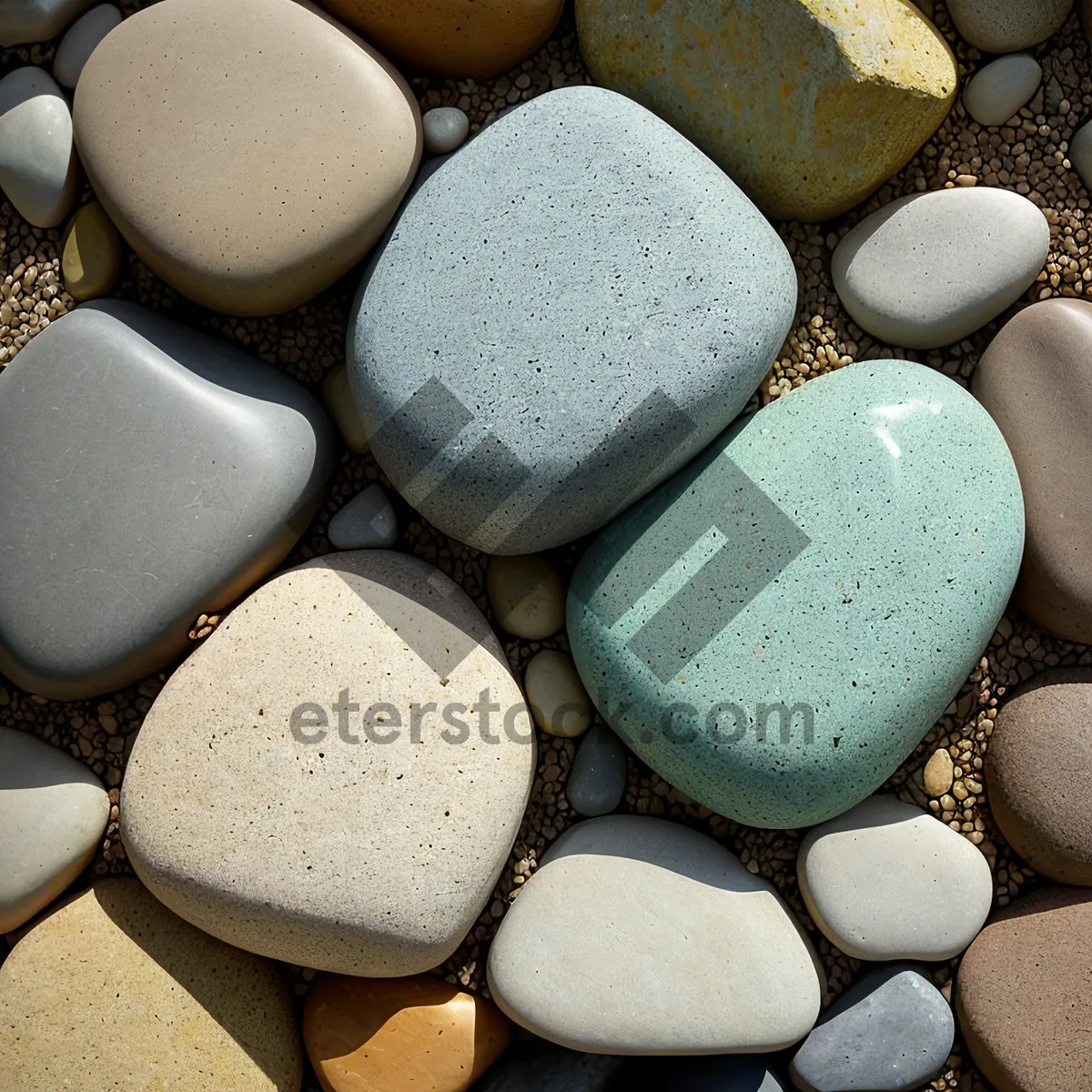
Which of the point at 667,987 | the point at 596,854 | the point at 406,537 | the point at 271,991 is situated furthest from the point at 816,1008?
the point at 406,537

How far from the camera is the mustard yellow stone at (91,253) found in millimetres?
1944

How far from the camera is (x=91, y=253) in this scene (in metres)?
1.95

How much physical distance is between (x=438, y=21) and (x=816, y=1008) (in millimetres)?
Result: 1799

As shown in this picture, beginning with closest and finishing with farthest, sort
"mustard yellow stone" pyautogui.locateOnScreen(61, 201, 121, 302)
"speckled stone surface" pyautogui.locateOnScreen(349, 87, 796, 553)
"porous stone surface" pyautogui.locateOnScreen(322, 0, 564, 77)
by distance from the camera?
"speckled stone surface" pyautogui.locateOnScreen(349, 87, 796, 553), "porous stone surface" pyautogui.locateOnScreen(322, 0, 564, 77), "mustard yellow stone" pyautogui.locateOnScreen(61, 201, 121, 302)

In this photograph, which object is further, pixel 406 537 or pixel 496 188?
pixel 406 537

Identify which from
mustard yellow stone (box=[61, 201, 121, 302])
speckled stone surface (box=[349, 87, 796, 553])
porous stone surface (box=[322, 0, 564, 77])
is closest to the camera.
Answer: speckled stone surface (box=[349, 87, 796, 553])

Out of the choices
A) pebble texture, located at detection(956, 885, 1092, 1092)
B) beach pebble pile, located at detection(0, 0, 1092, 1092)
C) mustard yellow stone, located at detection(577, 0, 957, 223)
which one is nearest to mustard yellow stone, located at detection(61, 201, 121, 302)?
beach pebble pile, located at detection(0, 0, 1092, 1092)

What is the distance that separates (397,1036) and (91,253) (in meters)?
1.49

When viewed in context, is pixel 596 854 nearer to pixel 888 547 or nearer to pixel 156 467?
pixel 888 547

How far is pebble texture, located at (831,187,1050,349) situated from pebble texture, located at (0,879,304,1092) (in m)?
1.63

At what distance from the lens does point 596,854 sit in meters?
1.92

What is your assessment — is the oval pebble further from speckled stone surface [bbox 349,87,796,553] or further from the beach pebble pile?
speckled stone surface [bbox 349,87,796,553]

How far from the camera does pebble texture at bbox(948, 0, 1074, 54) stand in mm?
1929

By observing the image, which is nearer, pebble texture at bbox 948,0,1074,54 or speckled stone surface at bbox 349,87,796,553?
speckled stone surface at bbox 349,87,796,553
